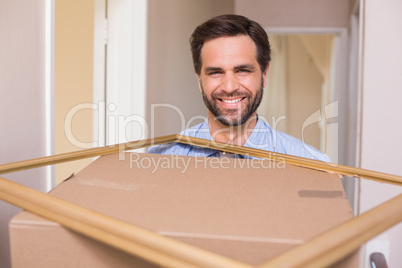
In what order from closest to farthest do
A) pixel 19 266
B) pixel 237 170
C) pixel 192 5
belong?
pixel 19 266 → pixel 237 170 → pixel 192 5

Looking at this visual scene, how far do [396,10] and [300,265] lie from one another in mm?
1452

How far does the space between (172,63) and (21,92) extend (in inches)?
64.2

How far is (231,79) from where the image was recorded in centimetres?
129

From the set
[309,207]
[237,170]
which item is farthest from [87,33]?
[309,207]

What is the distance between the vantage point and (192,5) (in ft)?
9.71

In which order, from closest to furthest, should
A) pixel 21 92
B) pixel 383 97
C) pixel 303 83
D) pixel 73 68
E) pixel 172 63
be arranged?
pixel 21 92 → pixel 383 97 → pixel 73 68 → pixel 172 63 → pixel 303 83

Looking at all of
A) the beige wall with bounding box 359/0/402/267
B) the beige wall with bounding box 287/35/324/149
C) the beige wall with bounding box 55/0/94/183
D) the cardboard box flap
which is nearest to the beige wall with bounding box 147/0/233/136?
the beige wall with bounding box 55/0/94/183

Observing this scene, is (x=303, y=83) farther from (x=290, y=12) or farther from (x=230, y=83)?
(x=230, y=83)

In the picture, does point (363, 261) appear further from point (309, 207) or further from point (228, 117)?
point (309, 207)

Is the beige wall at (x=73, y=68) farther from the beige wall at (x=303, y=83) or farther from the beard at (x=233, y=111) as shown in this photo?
the beige wall at (x=303, y=83)

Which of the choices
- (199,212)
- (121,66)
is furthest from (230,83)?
(121,66)

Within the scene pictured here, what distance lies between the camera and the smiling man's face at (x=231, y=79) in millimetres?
1279

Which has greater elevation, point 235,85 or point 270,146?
point 235,85

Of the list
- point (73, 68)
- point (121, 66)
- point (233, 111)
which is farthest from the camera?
point (73, 68)
